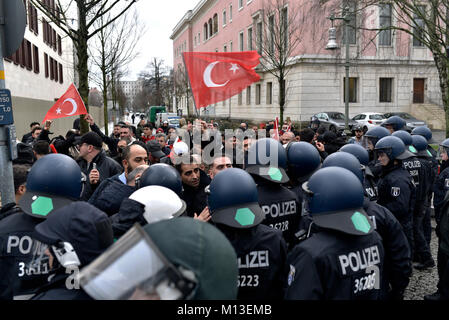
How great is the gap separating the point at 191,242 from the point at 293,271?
3.84 ft

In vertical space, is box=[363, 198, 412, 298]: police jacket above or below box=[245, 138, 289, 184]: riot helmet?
below

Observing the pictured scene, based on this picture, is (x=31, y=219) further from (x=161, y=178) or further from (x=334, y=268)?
(x=334, y=268)

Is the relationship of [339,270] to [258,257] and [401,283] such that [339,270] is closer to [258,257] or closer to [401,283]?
[258,257]

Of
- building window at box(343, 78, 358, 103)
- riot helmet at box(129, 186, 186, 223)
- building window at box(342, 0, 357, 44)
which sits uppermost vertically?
building window at box(342, 0, 357, 44)

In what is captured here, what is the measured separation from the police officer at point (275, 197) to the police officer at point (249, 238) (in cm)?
70

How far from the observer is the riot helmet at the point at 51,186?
250cm

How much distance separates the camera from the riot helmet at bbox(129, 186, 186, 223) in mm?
2455

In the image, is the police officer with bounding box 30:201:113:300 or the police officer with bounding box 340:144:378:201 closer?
the police officer with bounding box 30:201:113:300

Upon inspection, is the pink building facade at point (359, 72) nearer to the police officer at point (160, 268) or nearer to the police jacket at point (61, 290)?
the police jacket at point (61, 290)

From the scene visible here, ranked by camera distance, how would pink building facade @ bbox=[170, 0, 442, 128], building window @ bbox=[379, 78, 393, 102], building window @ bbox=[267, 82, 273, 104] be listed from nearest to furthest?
1. pink building facade @ bbox=[170, 0, 442, 128]
2. building window @ bbox=[379, 78, 393, 102]
3. building window @ bbox=[267, 82, 273, 104]

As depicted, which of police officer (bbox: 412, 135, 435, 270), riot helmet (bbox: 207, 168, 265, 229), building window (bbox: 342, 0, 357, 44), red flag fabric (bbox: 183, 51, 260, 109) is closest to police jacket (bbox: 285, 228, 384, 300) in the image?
riot helmet (bbox: 207, 168, 265, 229)

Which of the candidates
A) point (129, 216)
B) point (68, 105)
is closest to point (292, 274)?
point (129, 216)

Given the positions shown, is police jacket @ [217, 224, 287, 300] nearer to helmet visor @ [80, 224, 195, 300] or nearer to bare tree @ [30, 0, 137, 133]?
helmet visor @ [80, 224, 195, 300]
